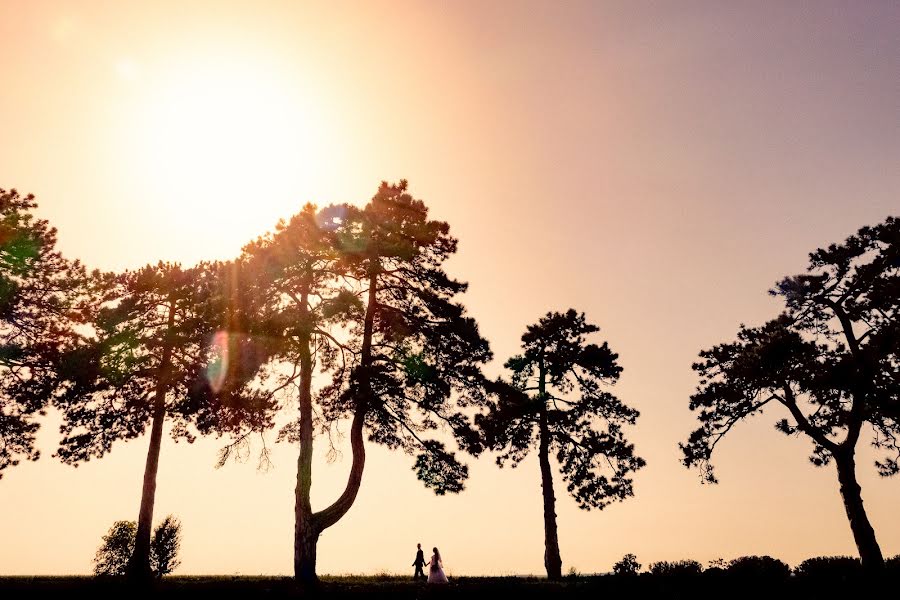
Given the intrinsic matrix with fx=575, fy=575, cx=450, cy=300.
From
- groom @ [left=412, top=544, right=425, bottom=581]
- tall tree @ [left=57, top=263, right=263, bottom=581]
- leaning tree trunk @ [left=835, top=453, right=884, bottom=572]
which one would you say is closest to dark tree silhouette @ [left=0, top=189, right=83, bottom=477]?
tall tree @ [left=57, top=263, right=263, bottom=581]

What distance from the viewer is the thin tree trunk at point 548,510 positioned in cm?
2427

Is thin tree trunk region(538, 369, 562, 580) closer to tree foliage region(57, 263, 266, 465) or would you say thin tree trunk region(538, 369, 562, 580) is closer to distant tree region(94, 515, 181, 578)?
tree foliage region(57, 263, 266, 465)

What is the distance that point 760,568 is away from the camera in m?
14.8

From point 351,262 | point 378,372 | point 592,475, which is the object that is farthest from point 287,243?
point 592,475

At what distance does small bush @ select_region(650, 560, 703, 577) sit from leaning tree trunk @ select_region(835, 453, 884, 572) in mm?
5513

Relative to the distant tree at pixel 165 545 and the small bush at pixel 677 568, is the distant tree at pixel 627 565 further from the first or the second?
the distant tree at pixel 165 545

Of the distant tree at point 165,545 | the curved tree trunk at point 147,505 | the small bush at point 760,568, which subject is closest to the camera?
the small bush at point 760,568

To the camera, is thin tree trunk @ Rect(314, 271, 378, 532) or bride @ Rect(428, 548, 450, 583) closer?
thin tree trunk @ Rect(314, 271, 378, 532)

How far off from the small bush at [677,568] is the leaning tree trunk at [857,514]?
551 cm

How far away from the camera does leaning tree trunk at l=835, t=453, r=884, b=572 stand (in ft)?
63.9

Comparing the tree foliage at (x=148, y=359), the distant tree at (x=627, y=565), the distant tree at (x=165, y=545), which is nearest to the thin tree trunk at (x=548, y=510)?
the distant tree at (x=627, y=565)

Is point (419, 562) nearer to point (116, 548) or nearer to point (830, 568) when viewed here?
point (830, 568)

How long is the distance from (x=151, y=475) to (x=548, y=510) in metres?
16.5

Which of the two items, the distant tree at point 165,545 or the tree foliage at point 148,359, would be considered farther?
the distant tree at point 165,545
